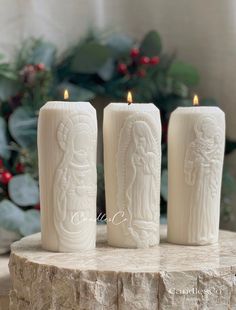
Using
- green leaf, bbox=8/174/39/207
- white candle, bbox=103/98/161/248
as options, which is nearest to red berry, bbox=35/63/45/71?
green leaf, bbox=8/174/39/207

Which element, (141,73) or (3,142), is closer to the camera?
(3,142)

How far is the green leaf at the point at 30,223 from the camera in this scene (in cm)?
146

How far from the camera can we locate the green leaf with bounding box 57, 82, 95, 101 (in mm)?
1614

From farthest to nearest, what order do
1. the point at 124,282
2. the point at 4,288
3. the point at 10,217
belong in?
the point at 10,217, the point at 4,288, the point at 124,282

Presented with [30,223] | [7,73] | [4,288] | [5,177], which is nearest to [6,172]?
[5,177]

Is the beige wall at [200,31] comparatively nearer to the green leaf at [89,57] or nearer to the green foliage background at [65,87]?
the green foliage background at [65,87]

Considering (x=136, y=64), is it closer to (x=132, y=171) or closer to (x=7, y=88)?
(x=7, y=88)

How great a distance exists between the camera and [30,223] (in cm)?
148

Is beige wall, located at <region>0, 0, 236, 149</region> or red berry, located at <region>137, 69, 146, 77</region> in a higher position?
beige wall, located at <region>0, 0, 236, 149</region>

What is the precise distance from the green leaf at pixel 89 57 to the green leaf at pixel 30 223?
0.35 meters

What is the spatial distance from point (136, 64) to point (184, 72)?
119mm

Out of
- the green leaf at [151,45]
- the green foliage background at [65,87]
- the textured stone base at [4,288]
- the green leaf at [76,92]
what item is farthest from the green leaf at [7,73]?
the textured stone base at [4,288]

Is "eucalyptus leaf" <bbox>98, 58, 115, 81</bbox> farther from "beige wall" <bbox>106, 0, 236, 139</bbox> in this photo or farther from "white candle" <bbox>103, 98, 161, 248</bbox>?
"white candle" <bbox>103, 98, 161, 248</bbox>

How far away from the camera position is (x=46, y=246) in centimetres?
111
